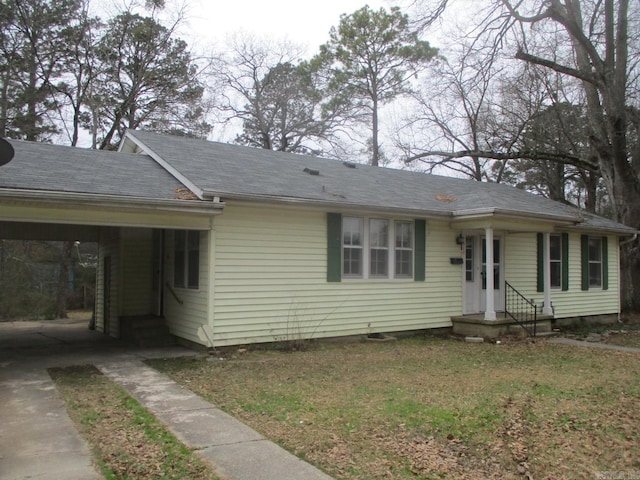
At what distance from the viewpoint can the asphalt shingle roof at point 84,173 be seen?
7805 millimetres

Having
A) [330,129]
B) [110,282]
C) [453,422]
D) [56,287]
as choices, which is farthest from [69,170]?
[330,129]

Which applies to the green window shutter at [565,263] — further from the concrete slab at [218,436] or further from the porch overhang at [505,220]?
the concrete slab at [218,436]

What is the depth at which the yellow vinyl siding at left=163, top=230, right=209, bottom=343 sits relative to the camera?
9.11 meters

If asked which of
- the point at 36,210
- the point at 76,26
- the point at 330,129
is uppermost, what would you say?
the point at 76,26

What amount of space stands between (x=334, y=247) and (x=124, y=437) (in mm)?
6154

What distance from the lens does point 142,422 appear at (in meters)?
5.24

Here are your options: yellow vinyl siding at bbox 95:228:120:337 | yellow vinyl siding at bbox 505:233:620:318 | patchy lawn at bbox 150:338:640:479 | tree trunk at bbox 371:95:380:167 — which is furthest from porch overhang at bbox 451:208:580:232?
tree trunk at bbox 371:95:380:167

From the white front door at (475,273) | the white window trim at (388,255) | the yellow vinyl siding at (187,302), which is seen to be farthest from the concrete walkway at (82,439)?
the white front door at (475,273)

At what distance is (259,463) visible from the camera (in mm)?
4121

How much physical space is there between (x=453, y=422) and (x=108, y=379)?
15.7 feet

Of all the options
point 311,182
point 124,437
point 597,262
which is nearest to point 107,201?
point 124,437

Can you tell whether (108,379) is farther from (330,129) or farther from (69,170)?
(330,129)

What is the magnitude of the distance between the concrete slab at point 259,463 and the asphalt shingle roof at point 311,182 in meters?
5.03

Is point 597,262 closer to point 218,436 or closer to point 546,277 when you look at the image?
point 546,277
